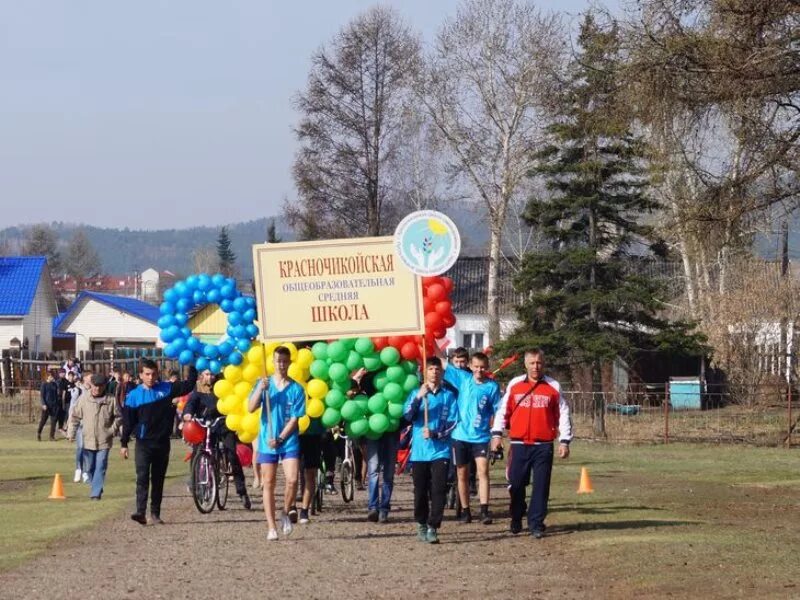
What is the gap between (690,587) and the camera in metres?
11.6

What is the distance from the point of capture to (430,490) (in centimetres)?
1543

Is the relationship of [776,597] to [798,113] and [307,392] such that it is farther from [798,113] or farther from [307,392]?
[798,113]

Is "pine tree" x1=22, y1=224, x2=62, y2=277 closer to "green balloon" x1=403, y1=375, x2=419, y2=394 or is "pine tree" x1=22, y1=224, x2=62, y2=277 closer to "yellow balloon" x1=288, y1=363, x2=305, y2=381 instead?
"yellow balloon" x1=288, y1=363, x2=305, y2=381

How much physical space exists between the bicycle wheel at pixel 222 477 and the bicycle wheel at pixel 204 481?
231 millimetres

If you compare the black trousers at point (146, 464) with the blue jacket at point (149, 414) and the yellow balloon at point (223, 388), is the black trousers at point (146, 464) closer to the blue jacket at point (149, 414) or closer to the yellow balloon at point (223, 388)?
the blue jacket at point (149, 414)

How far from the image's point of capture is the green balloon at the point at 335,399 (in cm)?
1666

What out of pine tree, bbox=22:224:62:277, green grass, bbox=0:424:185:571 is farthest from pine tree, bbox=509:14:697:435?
pine tree, bbox=22:224:62:277

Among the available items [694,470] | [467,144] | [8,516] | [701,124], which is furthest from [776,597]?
[467,144]

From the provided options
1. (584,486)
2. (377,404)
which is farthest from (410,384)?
(584,486)

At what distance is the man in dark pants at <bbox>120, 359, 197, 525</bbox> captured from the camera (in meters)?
16.9

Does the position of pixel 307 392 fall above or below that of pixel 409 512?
above

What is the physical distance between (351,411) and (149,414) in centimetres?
233

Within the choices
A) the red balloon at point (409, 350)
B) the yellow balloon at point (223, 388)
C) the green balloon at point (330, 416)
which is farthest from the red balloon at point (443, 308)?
the yellow balloon at point (223, 388)

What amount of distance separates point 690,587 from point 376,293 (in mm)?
5980
